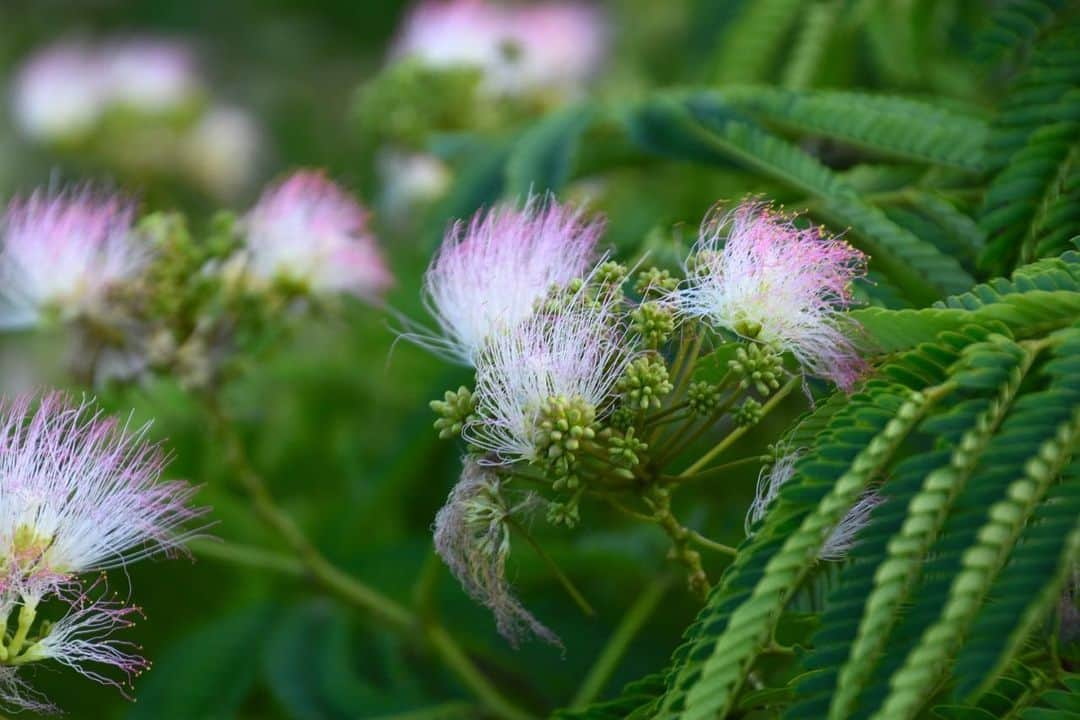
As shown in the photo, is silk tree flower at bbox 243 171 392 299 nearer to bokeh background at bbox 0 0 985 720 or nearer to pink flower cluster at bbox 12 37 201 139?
bokeh background at bbox 0 0 985 720


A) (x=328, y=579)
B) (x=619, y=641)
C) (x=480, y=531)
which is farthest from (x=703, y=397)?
(x=328, y=579)

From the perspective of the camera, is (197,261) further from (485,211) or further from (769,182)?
(769,182)

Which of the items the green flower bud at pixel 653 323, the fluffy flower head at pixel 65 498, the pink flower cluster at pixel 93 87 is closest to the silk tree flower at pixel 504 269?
the green flower bud at pixel 653 323

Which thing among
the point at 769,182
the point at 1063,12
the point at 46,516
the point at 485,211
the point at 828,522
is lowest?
the point at 46,516

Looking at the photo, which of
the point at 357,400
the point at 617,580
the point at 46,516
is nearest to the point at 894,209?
the point at 617,580

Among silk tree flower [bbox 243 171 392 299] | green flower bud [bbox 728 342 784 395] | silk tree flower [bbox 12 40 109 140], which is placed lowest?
green flower bud [bbox 728 342 784 395]

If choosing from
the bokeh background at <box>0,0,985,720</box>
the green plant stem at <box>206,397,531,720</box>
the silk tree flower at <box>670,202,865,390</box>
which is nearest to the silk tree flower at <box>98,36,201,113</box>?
the bokeh background at <box>0,0,985,720</box>
